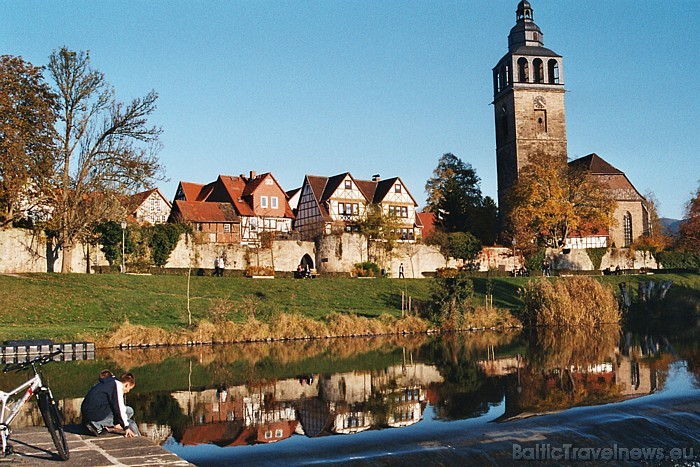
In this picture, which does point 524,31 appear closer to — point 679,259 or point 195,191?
point 679,259

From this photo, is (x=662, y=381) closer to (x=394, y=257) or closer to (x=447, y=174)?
(x=394, y=257)

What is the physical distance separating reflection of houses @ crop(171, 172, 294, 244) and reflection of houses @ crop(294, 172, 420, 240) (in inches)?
93.4

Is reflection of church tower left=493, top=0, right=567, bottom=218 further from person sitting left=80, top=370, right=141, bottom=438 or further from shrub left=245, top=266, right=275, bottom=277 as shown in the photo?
person sitting left=80, top=370, right=141, bottom=438

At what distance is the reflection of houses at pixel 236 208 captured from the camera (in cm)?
5923

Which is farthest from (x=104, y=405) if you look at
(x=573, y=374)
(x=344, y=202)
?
(x=344, y=202)

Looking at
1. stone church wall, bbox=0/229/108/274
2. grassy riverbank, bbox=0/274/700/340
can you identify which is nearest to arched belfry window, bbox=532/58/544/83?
grassy riverbank, bbox=0/274/700/340

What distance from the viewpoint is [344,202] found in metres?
63.8

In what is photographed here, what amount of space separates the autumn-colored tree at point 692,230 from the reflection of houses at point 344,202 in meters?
21.2

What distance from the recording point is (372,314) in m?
33.1

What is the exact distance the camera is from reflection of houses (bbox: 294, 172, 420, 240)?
6288cm

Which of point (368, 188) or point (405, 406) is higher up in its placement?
point (368, 188)

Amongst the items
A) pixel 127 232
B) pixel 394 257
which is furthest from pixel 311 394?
pixel 394 257

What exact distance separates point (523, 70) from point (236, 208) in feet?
94.4

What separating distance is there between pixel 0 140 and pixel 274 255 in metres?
18.0
